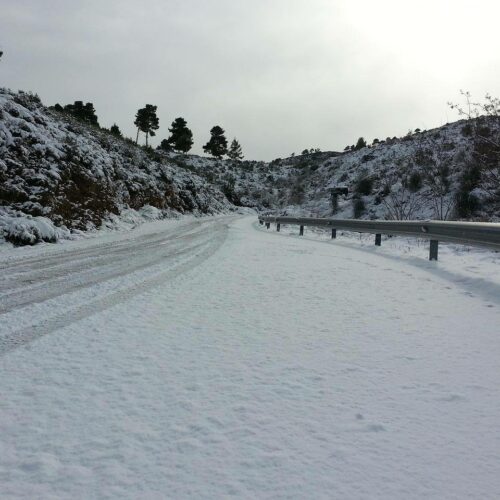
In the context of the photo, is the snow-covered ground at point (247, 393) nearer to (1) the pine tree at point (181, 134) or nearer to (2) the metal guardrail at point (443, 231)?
(2) the metal guardrail at point (443, 231)

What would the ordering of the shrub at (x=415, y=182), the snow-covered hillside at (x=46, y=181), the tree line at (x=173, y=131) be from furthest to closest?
1. the tree line at (x=173, y=131)
2. the shrub at (x=415, y=182)
3. the snow-covered hillside at (x=46, y=181)

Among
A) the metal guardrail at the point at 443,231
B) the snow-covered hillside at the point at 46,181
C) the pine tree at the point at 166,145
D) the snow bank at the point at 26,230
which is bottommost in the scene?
the snow bank at the point at 26,230

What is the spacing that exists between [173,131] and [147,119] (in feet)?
51.7

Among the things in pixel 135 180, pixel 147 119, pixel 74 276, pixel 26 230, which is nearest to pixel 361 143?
pixel 147 119

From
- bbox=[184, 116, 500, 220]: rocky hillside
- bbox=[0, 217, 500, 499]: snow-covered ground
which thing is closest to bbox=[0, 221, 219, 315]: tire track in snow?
bbox=[0, 217, 500, 499]: snow-covered ground

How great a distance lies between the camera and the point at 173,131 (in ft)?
279

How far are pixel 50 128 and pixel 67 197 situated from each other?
4.93 m

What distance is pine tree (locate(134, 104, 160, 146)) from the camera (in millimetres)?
69125

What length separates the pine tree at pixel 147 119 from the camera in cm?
6912

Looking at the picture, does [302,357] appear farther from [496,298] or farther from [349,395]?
[496,298]

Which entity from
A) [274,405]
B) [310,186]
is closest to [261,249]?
[274,405]

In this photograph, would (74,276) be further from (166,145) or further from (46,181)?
(166,145)

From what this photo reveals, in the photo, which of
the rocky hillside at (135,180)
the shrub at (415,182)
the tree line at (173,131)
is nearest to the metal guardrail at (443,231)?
the rocky hillside at (135,180)

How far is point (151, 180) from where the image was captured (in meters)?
28.3
